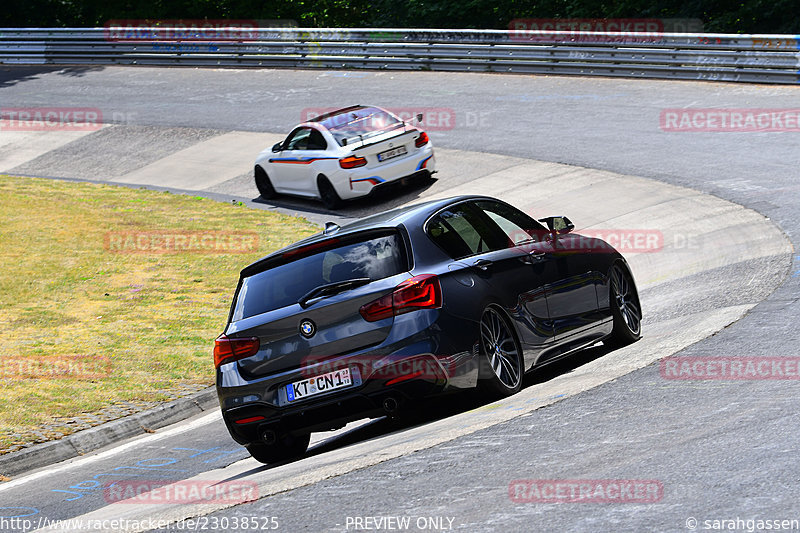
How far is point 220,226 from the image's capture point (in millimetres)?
19438

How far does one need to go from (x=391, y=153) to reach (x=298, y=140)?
2145 millimetres

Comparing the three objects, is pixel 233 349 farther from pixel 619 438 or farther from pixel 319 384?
pixel 619 438

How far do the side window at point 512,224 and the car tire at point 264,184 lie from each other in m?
13.5

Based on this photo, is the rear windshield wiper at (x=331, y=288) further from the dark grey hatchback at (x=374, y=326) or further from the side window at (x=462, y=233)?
the side window at (x=462, y=233)

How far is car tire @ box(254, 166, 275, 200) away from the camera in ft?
73.3

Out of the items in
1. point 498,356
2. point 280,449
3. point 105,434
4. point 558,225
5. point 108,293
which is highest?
point 558,225

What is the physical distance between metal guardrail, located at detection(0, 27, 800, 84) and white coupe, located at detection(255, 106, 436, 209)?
24.2ft

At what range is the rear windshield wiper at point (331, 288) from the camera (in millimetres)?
7605

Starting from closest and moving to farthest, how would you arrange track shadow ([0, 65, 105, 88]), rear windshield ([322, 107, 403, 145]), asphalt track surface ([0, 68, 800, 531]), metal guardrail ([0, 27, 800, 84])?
asphalt track surface ([0, 68, 800, 531]) < rear windshield ([322, 107, 403, 145]) < metal guardrail ([0, 27, 800, 84]) < track shadow ([0, 65, 105, 88])

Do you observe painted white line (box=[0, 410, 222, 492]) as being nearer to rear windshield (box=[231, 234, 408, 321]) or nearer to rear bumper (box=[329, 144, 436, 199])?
rear windshield (box=[231, 234, 408, 321])

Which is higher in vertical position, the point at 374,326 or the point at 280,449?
the point at 374,326

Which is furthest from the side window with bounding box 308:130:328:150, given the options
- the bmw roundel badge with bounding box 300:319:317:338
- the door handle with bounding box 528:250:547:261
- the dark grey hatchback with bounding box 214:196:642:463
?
the bmw roundel badge with bounding box 300:319:317:338

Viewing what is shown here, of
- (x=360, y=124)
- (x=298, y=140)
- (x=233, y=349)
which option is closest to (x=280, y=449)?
(x=233, y=349)

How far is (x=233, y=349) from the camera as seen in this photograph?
7.88 m
